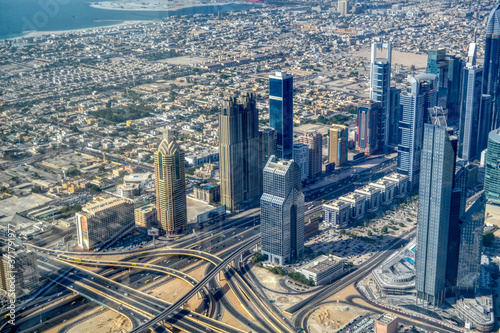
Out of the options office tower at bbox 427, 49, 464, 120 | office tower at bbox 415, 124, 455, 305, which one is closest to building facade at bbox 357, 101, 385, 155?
office tower at bbox 427, 49, 464, 120

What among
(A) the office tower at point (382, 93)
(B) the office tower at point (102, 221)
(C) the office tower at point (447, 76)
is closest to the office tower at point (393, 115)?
(A) the office tower at point (382, 93)

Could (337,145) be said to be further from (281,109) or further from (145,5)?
(145,5)

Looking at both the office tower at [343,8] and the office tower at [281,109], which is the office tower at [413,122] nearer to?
the office tower at [281,109]

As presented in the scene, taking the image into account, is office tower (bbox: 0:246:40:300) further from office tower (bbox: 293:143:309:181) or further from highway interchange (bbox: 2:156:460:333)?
office tower (bbox: 293:143:309:181)

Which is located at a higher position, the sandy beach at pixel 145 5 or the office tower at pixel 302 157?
the sandy beach at pixel 145 5

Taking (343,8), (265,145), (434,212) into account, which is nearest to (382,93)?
(265,145)
